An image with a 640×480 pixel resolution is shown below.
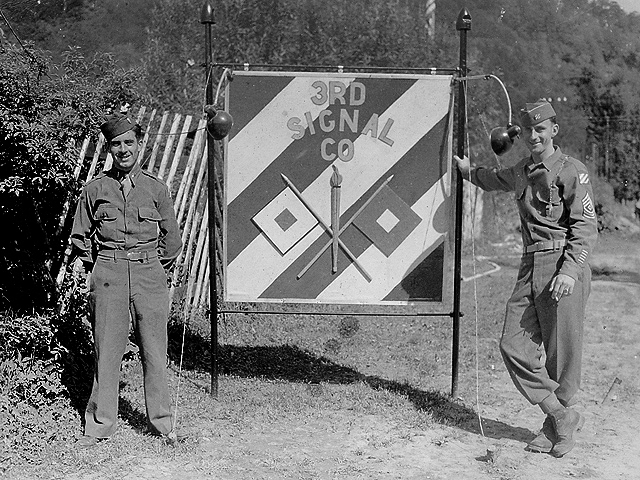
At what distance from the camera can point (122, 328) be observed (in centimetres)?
547

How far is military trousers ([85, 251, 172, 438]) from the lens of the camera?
5422 mm

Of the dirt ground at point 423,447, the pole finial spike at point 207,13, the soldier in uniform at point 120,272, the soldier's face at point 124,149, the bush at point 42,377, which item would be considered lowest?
the dirt ground at point 423,447

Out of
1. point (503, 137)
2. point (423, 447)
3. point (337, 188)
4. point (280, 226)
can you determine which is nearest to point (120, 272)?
point (280, 226)

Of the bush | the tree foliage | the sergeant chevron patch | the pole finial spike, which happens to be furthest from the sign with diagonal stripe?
the sergeant chevron patch

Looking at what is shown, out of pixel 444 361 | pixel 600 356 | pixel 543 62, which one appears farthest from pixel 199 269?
pixel 543 62

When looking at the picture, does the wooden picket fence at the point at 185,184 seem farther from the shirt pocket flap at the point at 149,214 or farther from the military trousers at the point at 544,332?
the military trousers at the point at 544,332

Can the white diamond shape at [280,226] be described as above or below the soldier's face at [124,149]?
below

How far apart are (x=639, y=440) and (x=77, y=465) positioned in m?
3.59

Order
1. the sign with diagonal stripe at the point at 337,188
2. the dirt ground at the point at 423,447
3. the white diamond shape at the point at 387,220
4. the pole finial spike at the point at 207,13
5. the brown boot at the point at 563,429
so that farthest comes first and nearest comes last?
1. the white diamond shape at the point at 387,220
2. the sign with diagonal stripe at the point at 337,188
3. the pole finial spike at the point at 207,13
4. the brown boot at the point at 563,429
5. the dirt ground at the point at 423,447

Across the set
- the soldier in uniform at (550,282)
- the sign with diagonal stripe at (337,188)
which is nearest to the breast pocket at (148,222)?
the sign with diagonal stripe at (337,188)

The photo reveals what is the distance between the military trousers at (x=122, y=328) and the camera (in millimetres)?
5422

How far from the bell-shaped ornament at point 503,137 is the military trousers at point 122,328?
2332mm

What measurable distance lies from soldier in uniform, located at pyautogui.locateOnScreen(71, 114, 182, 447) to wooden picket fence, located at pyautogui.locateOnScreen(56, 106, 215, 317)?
3.72ft

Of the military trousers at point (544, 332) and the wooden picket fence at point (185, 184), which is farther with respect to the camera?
the wooden picket fence at point (185, 184)
